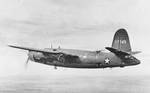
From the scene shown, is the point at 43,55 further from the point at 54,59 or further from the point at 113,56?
the point at 113,56

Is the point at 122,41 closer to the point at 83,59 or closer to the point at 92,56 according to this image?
the point at 92,56

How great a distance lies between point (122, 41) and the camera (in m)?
42.1

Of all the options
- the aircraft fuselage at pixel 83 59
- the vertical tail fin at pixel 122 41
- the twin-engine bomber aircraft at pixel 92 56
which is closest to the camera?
the twin-engine bomber aircraft at pixel 92 56

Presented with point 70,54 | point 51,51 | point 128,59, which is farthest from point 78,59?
point 128,59

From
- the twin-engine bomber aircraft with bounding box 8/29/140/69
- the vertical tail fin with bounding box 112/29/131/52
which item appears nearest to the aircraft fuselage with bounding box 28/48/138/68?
the twin-engine bomber aircraft with bounding box 8/29/140/69

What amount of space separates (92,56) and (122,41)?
4828mm

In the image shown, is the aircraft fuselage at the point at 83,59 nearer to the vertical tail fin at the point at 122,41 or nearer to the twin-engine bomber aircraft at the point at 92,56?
the twin-engine bomber aircraft at the point at 92,56

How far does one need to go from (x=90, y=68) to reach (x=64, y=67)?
3.65m

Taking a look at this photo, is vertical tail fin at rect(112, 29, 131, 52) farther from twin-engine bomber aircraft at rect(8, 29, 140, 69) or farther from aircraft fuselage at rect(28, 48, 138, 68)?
aircraft fuselage at rect(28, 48, 138, 68)

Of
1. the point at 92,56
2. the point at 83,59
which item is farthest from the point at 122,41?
the point at 83,59

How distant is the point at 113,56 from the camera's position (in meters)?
39.3

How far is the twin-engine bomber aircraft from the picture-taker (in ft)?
127

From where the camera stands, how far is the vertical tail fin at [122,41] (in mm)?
41700

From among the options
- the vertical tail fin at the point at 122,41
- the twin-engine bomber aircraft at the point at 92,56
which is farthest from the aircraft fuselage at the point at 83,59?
the vertical tail fin at the point at 122,41
